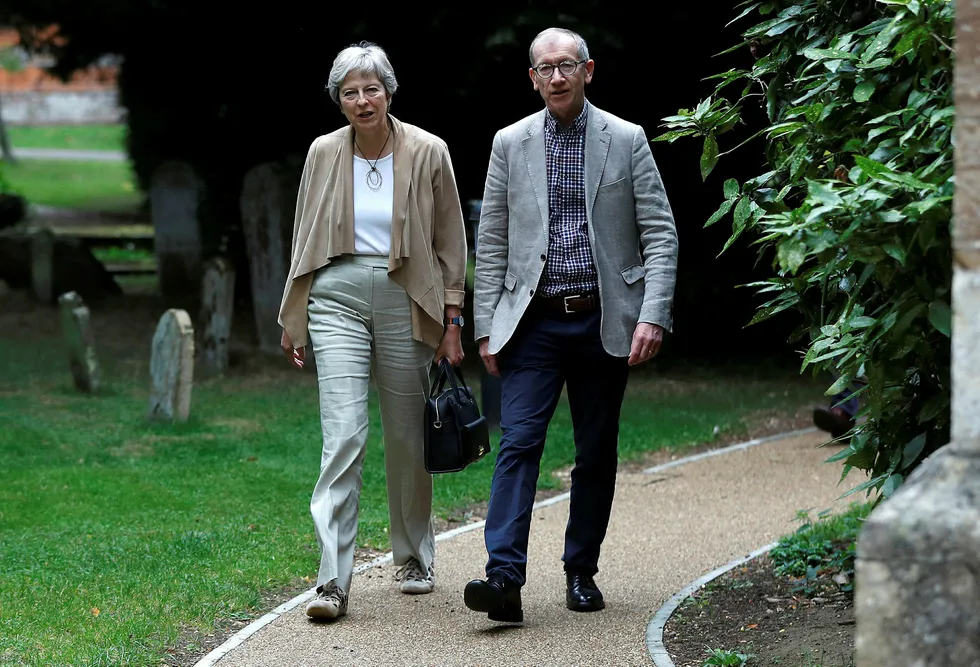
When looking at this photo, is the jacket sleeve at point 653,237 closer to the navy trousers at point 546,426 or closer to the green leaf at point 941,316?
the navy trousers at point 546,426

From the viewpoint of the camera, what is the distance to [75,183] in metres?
33.9

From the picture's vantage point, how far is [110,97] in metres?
44.2

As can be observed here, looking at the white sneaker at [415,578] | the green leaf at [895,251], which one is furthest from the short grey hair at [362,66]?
the green leaf at [895,251]

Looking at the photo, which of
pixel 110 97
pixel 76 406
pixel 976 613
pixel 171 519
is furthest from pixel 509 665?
pixel 110 97

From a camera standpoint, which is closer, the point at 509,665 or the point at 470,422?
the point at 509,665

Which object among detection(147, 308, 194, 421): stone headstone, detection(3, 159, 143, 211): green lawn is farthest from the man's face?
detection(3, 159, 143, 211): green lawn

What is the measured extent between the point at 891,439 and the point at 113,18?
11792 millimetres

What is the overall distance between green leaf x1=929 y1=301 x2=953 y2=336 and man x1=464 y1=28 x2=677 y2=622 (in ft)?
4.93

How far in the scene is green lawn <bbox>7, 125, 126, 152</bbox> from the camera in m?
42.1

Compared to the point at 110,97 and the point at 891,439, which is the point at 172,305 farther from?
the point at 110,97

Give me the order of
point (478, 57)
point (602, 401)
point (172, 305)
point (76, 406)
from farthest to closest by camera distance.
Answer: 1. point (172, 305)
2. point (478, 57)
3. point (76, 406)
4. point (602, 401)

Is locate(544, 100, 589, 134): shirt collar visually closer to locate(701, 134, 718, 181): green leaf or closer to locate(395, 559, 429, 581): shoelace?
locate(701, 134, 718, 181): green leaf

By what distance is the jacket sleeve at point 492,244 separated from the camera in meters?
5.20

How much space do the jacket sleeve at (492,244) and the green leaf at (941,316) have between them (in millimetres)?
1946
